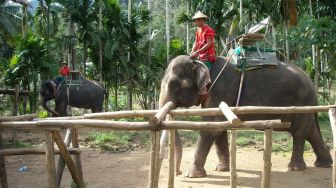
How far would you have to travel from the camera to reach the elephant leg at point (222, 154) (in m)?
8.31

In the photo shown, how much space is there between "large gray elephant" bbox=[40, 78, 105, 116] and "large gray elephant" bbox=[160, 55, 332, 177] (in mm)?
7003

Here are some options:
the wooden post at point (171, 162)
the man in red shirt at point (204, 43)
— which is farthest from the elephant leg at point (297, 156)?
the wooden post at point (171, 162)

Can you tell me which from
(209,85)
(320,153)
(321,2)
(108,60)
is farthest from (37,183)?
(321,2)

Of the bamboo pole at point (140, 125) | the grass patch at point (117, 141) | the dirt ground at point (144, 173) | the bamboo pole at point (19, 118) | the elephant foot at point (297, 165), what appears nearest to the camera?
the bamboo pole at point (140, 125)

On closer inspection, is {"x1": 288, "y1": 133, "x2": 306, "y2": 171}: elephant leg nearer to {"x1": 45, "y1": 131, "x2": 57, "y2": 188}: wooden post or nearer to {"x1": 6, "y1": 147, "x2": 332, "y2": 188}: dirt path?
{"x1": 6, "y1": 147, "x2": 332, "y2": 188}: dirt path

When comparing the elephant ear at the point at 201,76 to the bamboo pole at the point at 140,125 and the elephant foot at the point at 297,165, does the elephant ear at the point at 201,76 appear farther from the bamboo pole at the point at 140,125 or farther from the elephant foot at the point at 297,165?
the bamboo pole at the point at 140,125

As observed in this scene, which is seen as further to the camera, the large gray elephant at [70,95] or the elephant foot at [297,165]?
the large gray elephant at [70,95]

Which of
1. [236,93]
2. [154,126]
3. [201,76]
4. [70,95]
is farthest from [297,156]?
[70,95]

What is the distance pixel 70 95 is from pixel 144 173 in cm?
687

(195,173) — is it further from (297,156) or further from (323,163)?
(323,163)

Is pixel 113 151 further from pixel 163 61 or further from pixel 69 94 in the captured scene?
pixel 163 61

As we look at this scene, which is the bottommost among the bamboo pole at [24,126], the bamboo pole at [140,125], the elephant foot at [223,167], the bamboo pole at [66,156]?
the elephant foot at [223,167]

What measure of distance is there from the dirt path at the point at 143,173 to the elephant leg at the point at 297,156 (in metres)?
0.14

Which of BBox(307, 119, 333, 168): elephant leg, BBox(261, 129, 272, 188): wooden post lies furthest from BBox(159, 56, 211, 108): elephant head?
BBox(261, 129, 272, 188): wooden post
